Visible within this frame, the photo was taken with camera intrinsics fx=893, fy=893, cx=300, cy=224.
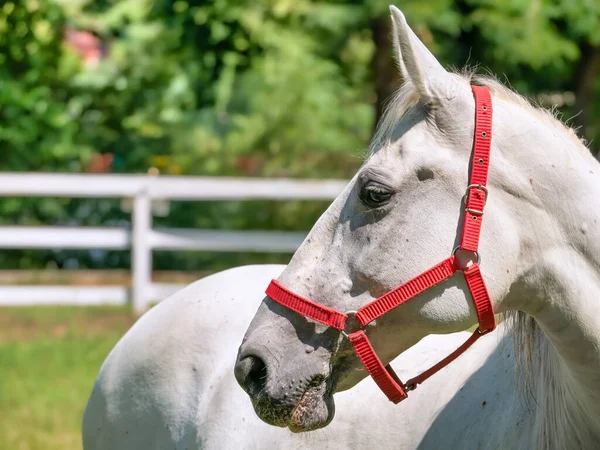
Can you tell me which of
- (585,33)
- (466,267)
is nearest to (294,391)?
(466,267)

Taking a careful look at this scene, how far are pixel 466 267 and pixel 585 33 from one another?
779 cm

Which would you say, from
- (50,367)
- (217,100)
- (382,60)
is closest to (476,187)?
(50,367)

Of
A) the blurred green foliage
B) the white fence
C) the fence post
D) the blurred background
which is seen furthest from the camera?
the blurred green foliage

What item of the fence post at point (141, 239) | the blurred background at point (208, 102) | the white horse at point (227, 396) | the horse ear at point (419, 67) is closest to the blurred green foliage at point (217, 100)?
the blurred background at point (208, 102)

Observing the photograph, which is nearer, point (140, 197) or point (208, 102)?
point (140, 197)

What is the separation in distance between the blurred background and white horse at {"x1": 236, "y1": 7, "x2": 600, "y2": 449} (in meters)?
5.75

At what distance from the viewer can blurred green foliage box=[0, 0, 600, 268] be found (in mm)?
9812

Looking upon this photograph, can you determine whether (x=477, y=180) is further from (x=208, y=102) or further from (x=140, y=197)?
(x=208, y=102)

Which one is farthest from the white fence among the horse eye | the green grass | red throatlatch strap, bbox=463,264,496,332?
red throatlatch strap, bbox=463,264,496,332

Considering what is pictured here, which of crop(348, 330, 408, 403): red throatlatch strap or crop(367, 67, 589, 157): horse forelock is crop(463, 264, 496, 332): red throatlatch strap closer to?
crop(348, 330, 408, 403): red throatlatch strap

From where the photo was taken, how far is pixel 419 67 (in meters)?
2.13

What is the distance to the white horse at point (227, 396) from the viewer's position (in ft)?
8.43

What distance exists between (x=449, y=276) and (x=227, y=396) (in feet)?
3.63

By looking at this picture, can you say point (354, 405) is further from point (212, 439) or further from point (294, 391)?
point (294, 391)
